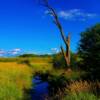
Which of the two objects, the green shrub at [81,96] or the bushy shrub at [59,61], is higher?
the bushy shrub at [59,61]

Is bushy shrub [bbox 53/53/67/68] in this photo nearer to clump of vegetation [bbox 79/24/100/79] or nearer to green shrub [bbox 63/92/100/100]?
clump of vegetation [bbox 79/24/100/79]

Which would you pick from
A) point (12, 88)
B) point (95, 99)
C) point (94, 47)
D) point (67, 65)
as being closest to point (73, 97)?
point (95, 99)

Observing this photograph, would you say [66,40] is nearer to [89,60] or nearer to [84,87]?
[89,60]

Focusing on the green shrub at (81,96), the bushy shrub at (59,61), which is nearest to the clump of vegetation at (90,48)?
the bushy shrub at (59,61)

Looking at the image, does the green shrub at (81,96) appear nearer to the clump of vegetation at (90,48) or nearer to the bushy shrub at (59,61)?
the clump of vegetation at (90,48)

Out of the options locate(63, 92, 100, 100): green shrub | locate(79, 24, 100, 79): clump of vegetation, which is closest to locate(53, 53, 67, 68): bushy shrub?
locate(79, 24, 100, 79): clump of vegetation

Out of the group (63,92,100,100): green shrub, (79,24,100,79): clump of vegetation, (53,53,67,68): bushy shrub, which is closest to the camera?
(63,92,100,100): green shrub

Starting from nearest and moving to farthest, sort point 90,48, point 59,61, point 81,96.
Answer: point 81,96 → point 90,48 → point 59,61

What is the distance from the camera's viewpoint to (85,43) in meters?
34.8

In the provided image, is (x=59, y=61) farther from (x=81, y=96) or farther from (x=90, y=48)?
(x=81, y=96)

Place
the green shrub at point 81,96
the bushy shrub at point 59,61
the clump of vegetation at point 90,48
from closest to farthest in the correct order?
1. the green shrub at point 81,96
2. the clump of vegetation at point 90,48
3. the bushy shrub at point 59,61

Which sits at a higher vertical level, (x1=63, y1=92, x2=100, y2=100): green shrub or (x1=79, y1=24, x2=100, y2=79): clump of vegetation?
(x1=79, y1=24, x2=100, y2=79): clump of vegetation

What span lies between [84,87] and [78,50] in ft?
64.6

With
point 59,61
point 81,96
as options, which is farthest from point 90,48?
point 81,96
